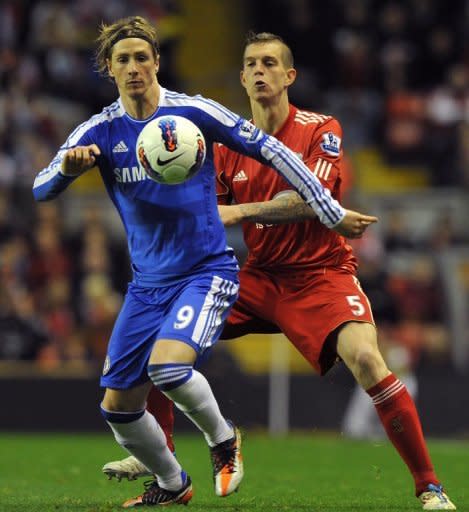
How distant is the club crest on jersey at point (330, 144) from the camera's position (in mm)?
8516

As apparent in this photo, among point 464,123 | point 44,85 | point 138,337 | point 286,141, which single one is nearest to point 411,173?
point 464,123

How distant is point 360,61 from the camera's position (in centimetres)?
2048

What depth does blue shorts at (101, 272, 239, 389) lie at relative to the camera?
748cm

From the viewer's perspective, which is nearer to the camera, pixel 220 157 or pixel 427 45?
pixel 220 157

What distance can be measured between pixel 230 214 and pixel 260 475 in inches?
127

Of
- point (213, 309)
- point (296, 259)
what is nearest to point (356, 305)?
point (296, 259)

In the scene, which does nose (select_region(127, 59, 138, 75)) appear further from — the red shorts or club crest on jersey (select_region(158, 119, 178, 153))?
the red shorts

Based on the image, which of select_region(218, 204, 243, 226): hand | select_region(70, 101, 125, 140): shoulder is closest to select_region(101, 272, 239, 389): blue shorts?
select_region(218, 204, 243, 226): hand

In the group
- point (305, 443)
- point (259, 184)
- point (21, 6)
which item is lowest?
point (305, 443)

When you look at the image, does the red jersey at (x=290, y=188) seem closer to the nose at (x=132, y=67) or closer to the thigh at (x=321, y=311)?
the thigh at (x=321, y=311)

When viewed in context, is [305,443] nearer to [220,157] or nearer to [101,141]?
[220,157]

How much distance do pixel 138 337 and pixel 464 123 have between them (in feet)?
41.0

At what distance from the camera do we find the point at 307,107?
20.1 m

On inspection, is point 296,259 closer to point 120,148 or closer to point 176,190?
point 176,190
